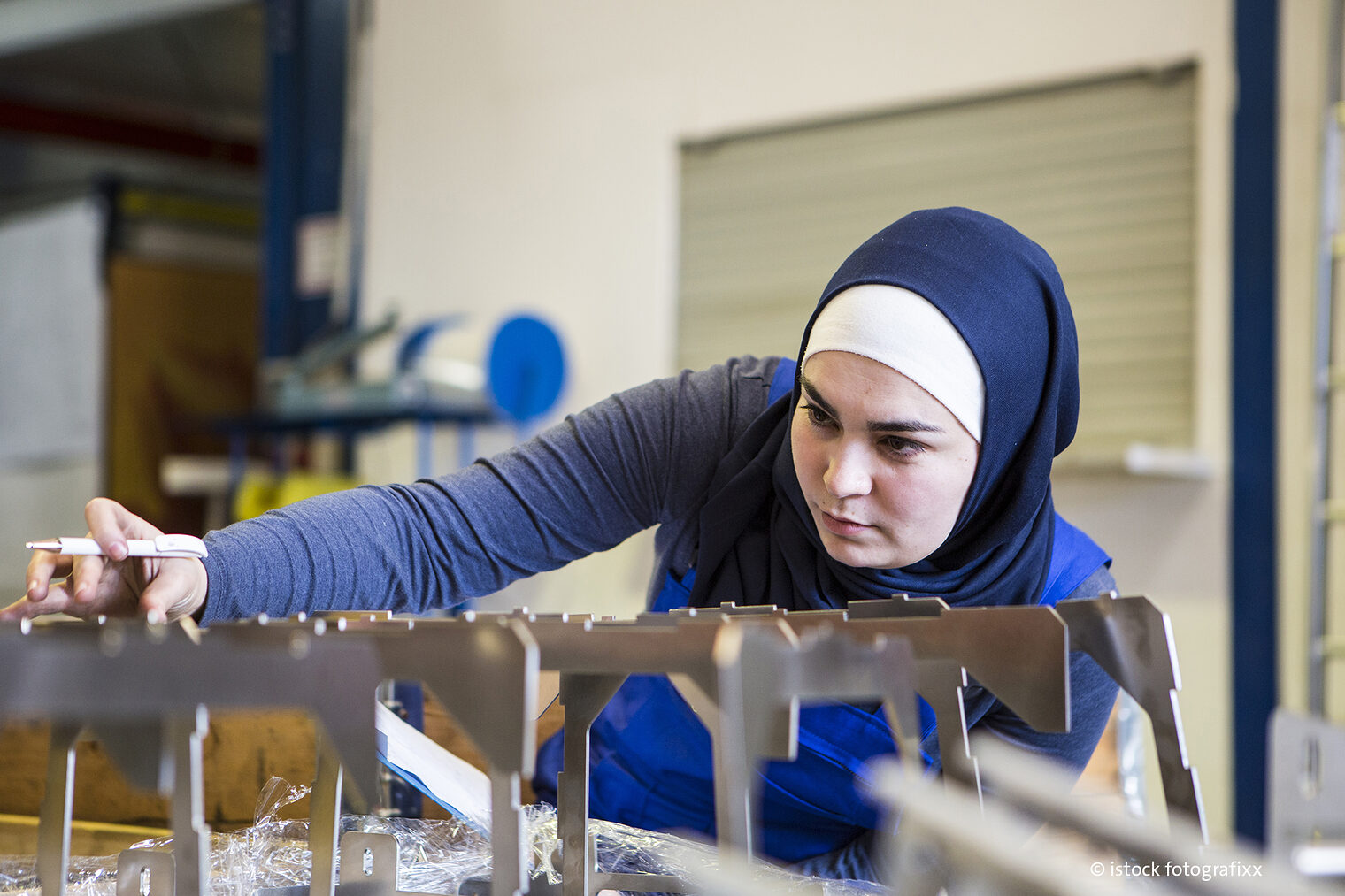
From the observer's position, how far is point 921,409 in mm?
932

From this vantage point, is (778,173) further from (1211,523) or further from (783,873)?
(783,873)

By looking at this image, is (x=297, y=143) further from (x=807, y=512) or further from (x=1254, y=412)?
(x=807, y=512)

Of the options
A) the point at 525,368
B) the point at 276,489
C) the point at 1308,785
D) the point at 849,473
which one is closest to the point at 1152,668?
the point at 849,473

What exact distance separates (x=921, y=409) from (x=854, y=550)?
0.41ft

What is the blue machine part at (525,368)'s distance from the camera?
10.6ft

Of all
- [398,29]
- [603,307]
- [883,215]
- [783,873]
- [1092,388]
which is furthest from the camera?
[398,29]

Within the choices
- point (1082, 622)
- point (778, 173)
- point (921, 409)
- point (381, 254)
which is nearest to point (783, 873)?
point (1082, 622)

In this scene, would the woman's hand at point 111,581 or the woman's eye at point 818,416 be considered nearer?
the woman's hand at point 111,581

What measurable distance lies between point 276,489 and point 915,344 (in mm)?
2815

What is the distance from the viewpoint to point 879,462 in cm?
94

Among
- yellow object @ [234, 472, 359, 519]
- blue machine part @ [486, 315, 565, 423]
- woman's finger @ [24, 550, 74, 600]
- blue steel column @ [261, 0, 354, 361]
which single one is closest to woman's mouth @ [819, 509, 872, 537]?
woman's finger @ [24, 550, 74, 600]

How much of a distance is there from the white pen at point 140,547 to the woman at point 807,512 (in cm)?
2

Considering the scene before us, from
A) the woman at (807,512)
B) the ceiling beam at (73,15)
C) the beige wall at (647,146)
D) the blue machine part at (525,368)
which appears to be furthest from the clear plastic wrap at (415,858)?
the ceiling beam at (73,15)

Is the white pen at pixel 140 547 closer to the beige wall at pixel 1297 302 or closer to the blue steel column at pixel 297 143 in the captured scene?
the beige wall at pixel 1297 302
